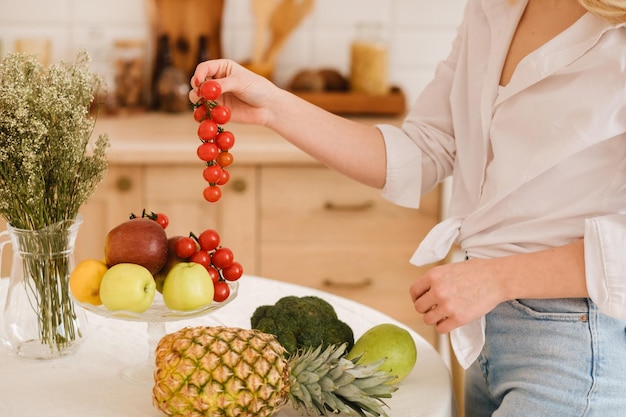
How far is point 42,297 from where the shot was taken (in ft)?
4.05

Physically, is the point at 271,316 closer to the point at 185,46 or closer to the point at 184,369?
the point at 184,369

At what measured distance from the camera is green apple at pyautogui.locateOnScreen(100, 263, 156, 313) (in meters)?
1.10

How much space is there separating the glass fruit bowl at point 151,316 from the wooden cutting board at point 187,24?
1.90m

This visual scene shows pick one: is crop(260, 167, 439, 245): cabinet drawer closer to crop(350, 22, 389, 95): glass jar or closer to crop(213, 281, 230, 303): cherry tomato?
crop(350, 22, 389, 95): glass jar

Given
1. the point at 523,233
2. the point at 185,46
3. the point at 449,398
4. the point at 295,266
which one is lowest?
the point at 295,266

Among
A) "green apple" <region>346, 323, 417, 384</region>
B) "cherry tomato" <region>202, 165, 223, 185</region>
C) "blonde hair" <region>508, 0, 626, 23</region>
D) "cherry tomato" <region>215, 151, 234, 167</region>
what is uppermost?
"blonde hair" <region>508, 0, 626, 23</region>

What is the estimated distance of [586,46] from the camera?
Answer: 3.94 feet

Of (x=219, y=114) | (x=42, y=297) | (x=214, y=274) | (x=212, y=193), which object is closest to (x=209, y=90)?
(x=219, y=114)

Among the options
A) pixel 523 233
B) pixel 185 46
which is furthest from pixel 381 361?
pixel 185 46

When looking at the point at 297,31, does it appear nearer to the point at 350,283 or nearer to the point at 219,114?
the point at 350,283

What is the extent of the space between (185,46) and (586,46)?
6.58 feet

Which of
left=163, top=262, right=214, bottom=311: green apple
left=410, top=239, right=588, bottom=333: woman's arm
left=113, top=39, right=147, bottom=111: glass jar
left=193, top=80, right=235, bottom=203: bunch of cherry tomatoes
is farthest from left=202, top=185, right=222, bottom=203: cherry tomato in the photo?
left=113, top=39, right=147, bottom=111: glass jar

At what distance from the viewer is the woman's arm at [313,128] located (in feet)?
4.63

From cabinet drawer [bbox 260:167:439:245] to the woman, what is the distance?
1181 mm
